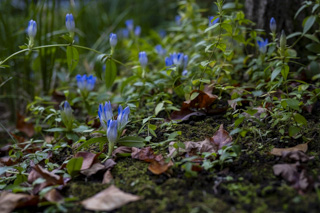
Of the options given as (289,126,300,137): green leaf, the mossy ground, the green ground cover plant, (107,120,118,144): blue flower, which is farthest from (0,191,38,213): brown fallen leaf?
(289,126,300,137): green leaf

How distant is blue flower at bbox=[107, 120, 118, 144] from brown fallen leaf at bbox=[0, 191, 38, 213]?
1.28 feet

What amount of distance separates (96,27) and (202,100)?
2.73 metres

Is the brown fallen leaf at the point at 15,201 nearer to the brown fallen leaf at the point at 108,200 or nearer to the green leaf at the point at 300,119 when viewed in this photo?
the brown fallen leaf at the point at 108,200

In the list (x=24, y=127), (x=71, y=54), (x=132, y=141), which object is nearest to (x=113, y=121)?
(x=132, y=141)

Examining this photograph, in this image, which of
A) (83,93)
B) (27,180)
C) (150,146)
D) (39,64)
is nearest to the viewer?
(27,180)

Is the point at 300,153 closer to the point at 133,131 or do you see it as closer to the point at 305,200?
the point at 305,200

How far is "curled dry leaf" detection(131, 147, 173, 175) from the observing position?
1.31 meters

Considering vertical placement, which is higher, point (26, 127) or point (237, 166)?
point (237, 166)

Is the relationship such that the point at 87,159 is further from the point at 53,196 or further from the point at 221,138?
the point at 221,138

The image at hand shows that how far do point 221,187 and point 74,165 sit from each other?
580mm

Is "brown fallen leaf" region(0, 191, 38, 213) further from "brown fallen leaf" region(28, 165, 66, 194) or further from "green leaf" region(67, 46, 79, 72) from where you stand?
"green leaf" region(67, 46, 79, 72)

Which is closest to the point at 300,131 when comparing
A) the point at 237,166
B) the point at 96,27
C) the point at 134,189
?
the point at 237,166

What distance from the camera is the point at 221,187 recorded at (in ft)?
3.92

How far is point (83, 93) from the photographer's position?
2217 mm
